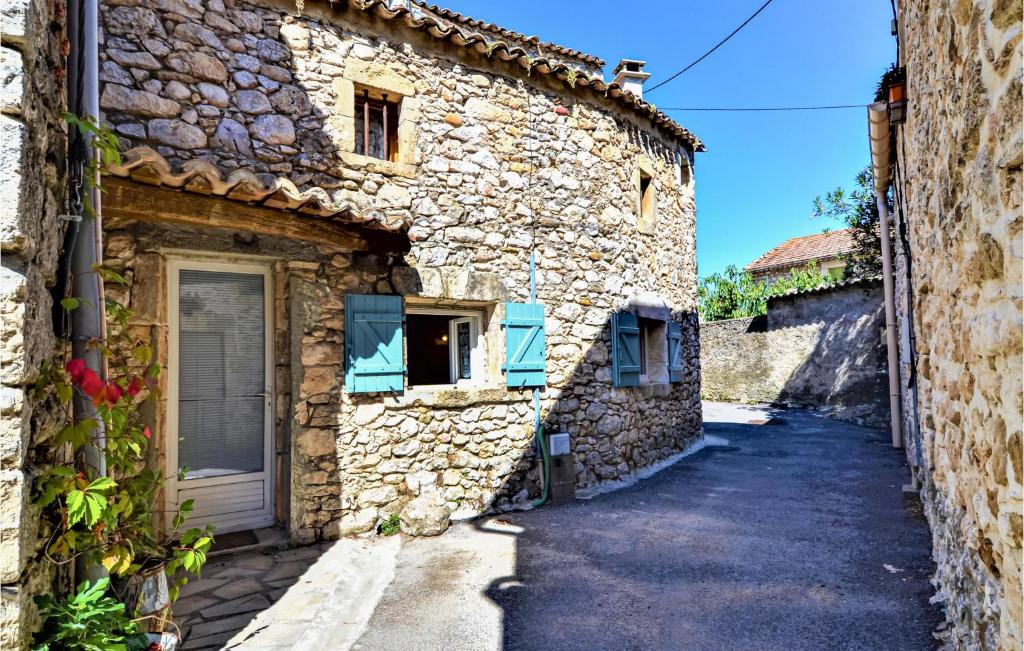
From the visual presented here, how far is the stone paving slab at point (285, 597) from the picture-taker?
303 cm

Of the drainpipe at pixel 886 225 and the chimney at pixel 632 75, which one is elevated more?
the chimney at pixel 632 75

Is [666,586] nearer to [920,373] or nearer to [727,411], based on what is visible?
[920,373]

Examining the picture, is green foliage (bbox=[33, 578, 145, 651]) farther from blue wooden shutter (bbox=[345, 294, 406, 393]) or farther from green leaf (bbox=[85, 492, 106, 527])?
blue wooden shutter (bbox=[345, 294, 406, 393])

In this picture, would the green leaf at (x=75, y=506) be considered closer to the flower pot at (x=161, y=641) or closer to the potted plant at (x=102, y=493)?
the potted plant at (x=102, y=493)

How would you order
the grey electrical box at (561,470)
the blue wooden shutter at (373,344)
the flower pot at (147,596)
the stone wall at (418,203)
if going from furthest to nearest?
the grey electrical box at (561,470)
the blue wooden shutter at (373,344)
the stone wall at (418,203)
the flower pot at (147,596)

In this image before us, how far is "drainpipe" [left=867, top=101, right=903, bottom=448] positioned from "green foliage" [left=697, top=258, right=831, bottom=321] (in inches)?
496

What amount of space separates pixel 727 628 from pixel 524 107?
16.6 ft

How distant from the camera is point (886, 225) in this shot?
7430mm

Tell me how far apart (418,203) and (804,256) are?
75.1 feet

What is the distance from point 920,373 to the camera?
13.2 ft

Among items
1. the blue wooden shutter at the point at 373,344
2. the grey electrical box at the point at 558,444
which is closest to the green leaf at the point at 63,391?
the blue wooden shutter at the point at 373,344

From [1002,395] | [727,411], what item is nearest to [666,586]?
[1002,395]

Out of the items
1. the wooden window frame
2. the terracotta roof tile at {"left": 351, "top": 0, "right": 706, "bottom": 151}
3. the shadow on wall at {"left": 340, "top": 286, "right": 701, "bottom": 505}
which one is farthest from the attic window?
the wooden window frame

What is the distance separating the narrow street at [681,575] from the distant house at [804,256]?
19.1 meters
